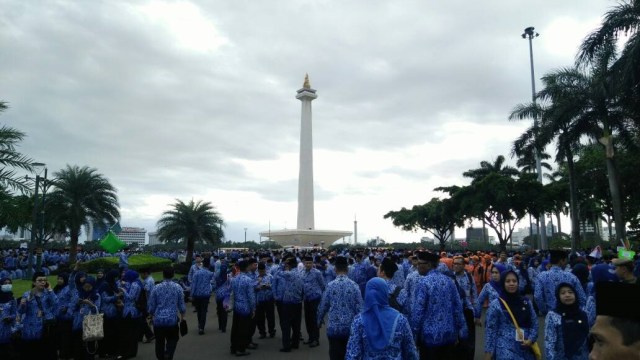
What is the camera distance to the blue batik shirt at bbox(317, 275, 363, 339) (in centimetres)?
640

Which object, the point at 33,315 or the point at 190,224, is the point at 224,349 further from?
the point at 190,224

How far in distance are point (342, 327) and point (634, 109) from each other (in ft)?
69.9

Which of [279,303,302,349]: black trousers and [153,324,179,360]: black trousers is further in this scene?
[279,303,302,349]: black trousers

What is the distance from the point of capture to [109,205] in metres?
28.5

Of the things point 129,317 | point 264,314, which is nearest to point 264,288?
point 264,314

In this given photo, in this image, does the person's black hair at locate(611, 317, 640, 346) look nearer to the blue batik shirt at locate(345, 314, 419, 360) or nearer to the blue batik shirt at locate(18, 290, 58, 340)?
the blue batik shirt at locate(345, 314, 419, 360)

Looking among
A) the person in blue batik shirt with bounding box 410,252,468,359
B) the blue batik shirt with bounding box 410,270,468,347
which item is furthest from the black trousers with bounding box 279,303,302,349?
the blue batik shirt with bounding box 410,270,468,347

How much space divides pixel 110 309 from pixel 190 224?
21116mm

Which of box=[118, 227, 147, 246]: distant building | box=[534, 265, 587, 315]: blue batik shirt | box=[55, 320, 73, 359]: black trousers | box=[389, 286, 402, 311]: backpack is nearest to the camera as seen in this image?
box=[389, 286, 402, 311]: backpack

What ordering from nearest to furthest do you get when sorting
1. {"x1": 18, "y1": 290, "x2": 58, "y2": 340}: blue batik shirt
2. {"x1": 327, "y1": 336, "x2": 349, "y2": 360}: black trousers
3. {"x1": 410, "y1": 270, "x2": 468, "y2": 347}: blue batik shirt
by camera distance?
1. {"x1": 410, "y1": 270, "x2": 468, "y2": 347}: blue batik shirt
2. {"x1": 327, "y1": 336, "x2": 349, "y2": 360}: black trousers
3. {"x1": 18, "y1": 290, "x2": 58, "y2": 340}: blue batik shirt

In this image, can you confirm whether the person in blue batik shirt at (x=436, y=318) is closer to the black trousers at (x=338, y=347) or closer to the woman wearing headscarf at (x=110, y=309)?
the black trousers at (x=338, y=347)

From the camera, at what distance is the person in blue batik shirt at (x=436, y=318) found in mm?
5395

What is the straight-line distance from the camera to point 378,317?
Answer: 155 inches

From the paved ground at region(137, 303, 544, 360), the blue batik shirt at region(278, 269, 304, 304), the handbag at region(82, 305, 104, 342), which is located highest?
the blue batik shirt at region(278, 269, 304, 304)
